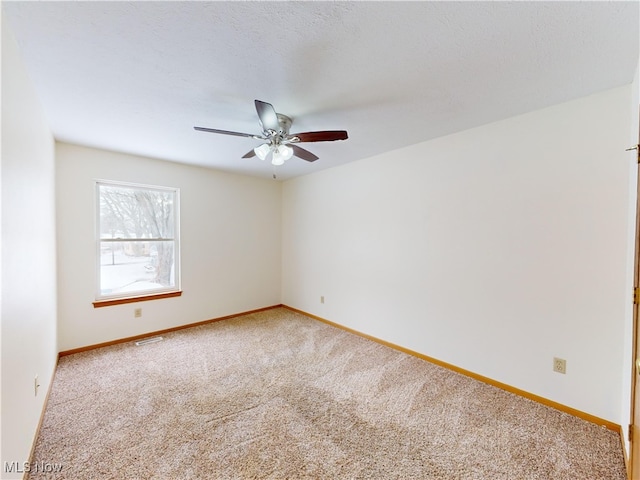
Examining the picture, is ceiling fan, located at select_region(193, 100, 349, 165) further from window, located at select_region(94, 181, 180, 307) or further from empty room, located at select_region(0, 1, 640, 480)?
window, located at select_region(94, 181, 180, 307)

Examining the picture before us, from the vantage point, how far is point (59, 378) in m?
2.54

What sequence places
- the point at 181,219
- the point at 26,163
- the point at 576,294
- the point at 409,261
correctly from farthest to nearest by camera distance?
the point at 181,219 < the point at 409,261 < the point at 576,294 < the point at 26,163

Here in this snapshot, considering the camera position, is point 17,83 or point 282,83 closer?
point 17,83

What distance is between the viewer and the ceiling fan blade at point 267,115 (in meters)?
1.72

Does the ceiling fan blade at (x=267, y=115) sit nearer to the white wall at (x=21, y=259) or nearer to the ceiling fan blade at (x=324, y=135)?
the ceiling fan blade at (x=324, y=135)

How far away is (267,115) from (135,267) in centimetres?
297

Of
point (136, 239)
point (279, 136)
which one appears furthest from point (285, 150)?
point (136, 239)

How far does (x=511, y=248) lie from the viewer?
7.71 ft

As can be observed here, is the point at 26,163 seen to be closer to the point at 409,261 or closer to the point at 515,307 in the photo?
the point at 409,261

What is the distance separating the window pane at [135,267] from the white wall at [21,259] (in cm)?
119

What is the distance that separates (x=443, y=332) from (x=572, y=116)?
212 cm

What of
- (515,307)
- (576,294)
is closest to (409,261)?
(515,307)

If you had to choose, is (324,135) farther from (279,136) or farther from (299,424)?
(299,424)

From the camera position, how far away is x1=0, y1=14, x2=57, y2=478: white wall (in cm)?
131
